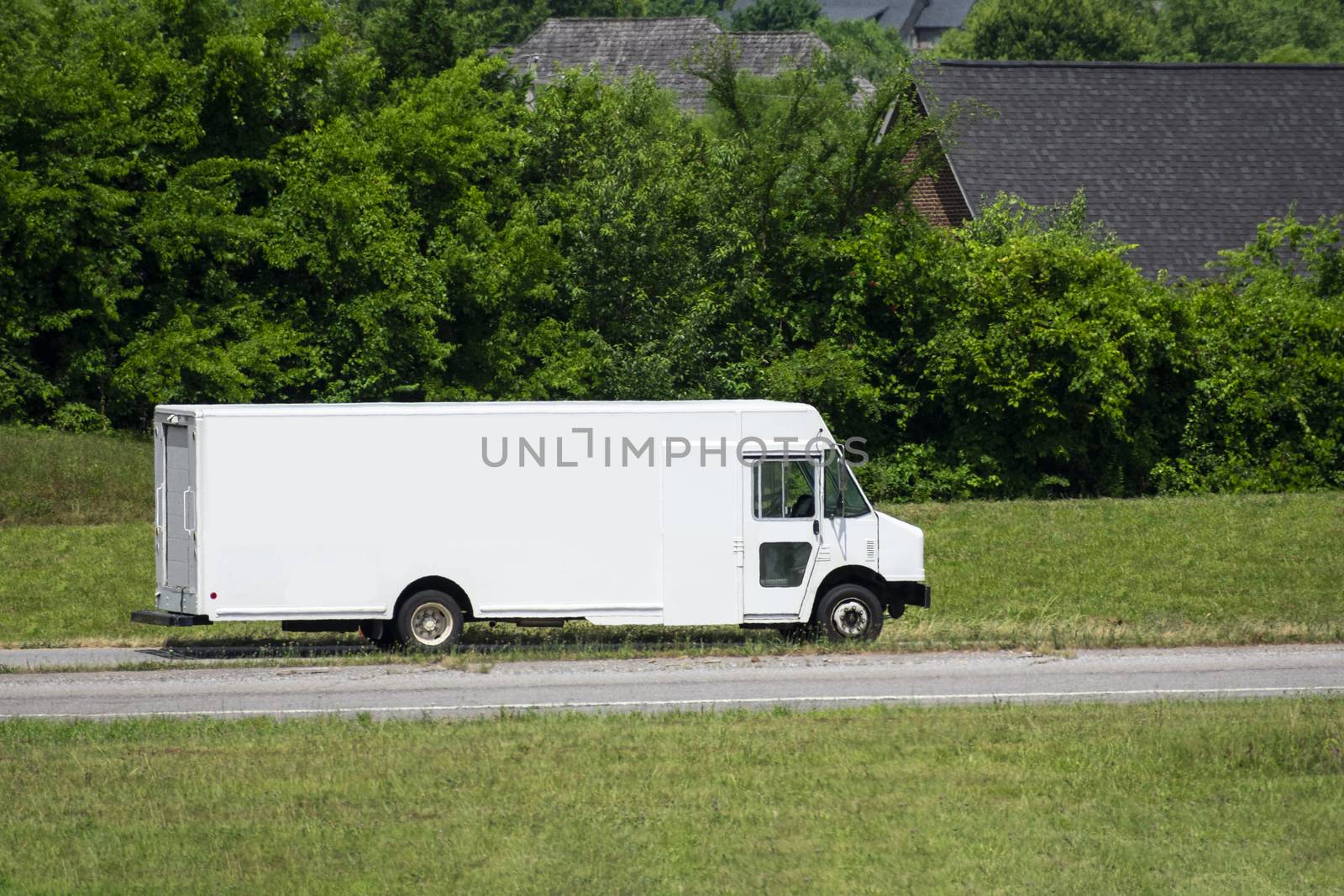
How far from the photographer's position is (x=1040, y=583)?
74.0ft

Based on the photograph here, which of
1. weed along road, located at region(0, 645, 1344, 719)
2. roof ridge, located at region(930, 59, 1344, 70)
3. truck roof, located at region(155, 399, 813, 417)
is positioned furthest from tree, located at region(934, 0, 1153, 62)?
weed along road, located at region(0, 645, 1344, 719)

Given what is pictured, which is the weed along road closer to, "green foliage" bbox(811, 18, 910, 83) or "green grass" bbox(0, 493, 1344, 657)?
"green grass" bbox(0, 493, 1344, 657)

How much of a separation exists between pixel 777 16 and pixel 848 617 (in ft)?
349

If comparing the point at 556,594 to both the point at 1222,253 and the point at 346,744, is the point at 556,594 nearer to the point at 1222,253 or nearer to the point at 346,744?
the point at 346,744

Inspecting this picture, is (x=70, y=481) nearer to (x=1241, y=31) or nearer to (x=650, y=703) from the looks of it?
(x=650, y=703)

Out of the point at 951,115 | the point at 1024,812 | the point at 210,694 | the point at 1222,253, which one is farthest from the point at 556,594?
the point at 1222,253

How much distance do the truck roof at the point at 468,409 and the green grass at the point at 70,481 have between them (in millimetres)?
11721

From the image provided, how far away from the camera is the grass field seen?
59.6 ft

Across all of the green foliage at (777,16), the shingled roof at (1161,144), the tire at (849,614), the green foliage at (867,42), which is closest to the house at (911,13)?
the green foliage at (867,42)

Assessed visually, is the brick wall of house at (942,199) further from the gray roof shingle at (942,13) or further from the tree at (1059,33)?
the gray roof shingle at (942,13)

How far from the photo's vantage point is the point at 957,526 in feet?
88.4

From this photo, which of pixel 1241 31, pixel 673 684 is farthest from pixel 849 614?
pixel 1241 31

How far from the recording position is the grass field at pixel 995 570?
18156mm

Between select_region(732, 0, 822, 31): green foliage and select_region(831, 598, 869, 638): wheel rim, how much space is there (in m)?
104
